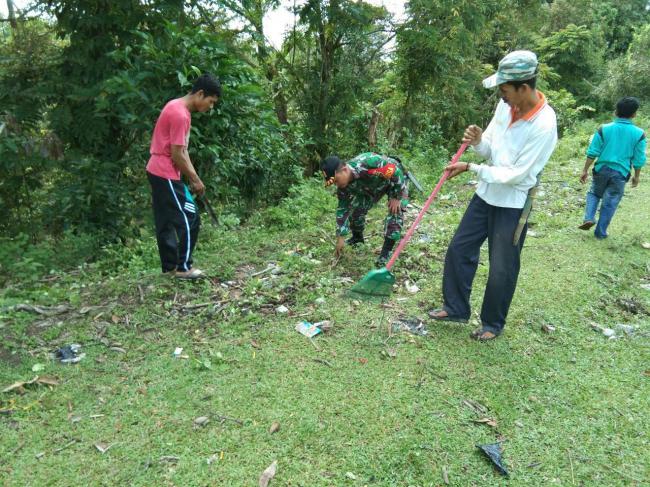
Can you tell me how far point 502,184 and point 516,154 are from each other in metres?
0.22

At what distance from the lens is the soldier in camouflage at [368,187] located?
4312 millimetres

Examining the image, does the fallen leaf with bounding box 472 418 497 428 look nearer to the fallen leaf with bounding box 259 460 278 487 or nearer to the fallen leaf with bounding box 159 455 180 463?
the fallen leaf with bounding box 259 460 278 487

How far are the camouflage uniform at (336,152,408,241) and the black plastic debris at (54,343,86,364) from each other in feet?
8.51

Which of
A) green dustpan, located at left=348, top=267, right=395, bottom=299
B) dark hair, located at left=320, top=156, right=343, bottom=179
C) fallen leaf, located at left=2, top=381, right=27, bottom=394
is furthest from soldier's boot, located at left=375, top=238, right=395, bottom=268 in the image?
fallen leaf, located at left=2, top=381, right=27, bottom=394

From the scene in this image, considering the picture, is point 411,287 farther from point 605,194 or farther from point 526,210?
point 605,194

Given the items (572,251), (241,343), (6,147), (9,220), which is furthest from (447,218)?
(9,220)

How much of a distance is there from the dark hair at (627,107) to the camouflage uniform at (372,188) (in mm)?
2944

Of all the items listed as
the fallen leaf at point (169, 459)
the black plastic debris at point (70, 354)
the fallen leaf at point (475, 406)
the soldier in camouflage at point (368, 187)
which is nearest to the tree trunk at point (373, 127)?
the soldier in camouflage at point (368, 187)

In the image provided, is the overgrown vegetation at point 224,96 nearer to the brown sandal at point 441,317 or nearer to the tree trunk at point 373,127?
the tree trunk at point 373,127

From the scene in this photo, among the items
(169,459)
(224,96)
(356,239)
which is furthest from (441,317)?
(224,96)

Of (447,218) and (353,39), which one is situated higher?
(353,39)

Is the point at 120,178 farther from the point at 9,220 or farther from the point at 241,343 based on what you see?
the point at 241,343

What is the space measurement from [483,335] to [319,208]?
369 centimetres

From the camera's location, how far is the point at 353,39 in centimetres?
829
